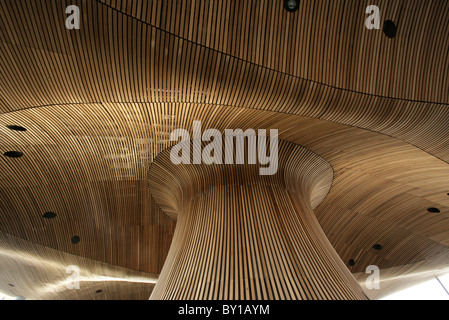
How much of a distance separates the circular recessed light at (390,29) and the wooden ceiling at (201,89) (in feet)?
0.22

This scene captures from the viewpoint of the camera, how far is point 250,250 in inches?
185

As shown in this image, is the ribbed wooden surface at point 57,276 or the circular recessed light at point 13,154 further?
the ribbed wooden surface at point 57,276

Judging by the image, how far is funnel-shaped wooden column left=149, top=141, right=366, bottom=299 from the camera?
14.0ft

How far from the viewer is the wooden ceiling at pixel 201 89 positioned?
3686 mm

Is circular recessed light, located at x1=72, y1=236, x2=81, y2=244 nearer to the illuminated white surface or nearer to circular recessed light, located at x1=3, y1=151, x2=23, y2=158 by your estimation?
circular recessed light, located at x1=3, y1=151, x2=23, y2=158

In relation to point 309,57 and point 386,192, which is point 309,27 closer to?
point 309,57

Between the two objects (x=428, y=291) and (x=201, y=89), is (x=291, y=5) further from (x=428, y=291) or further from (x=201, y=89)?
(x=428, y=291)

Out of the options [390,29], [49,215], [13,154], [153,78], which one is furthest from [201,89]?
[49,215]

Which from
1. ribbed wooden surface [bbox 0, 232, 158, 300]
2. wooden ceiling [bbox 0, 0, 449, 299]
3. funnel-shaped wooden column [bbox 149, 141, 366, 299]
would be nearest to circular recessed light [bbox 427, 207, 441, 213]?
wooden ceiling [bbox 0, 0, 449, 299]

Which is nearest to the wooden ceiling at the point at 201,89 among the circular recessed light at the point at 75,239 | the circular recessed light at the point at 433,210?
the circular recessed light at the point at 75,239

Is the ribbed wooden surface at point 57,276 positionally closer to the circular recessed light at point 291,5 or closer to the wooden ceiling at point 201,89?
the wooden ceiling at point 201,89

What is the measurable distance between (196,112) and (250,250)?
2127 mm

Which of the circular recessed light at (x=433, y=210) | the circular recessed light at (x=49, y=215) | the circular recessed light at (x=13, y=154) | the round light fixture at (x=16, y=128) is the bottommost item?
the circular recessed light at (x=433, y=210)

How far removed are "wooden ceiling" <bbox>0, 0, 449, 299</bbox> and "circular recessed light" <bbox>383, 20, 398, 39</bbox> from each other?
0.07 metres
